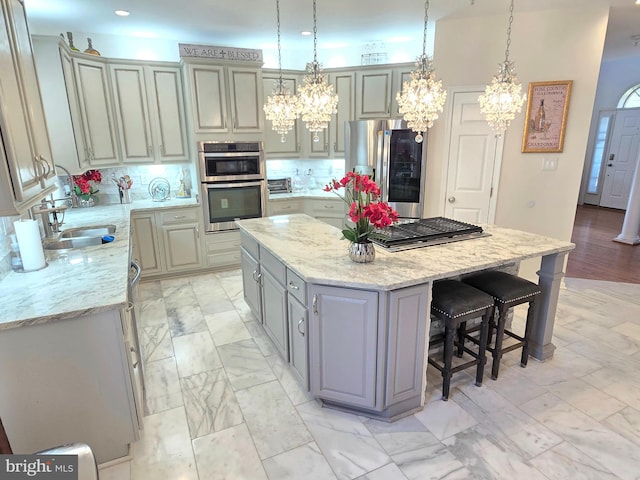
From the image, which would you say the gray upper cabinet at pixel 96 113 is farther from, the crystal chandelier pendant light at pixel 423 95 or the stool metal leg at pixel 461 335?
the stool metal leg at pixel 461 335

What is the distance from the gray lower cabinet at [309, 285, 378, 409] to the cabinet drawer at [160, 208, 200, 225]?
275cm

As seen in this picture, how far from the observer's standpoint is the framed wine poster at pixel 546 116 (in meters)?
3.73

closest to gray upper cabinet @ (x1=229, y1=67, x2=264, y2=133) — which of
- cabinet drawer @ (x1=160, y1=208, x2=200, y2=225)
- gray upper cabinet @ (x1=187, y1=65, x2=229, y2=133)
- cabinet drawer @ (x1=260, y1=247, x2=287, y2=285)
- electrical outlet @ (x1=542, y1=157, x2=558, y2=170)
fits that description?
gray upper cabinet @ (x1=187, y1=65, x2=229, y2=133)

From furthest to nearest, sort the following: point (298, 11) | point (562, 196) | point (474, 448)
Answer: point (562, 196)
point (298, 11)
point (474, 448)

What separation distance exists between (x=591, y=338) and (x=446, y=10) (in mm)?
3189

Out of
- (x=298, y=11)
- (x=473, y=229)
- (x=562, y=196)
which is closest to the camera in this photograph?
(x=473, y=229)

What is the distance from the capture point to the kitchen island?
6.63ft

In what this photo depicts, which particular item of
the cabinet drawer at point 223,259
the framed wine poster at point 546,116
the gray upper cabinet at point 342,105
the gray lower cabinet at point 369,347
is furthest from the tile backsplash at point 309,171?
the gray lower cabinet at point 369,347

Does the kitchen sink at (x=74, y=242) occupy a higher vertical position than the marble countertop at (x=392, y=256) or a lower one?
lower

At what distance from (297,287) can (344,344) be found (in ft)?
1.41

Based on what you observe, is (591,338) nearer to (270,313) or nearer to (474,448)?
(474,448)

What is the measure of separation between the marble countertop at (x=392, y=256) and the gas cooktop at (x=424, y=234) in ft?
0.17

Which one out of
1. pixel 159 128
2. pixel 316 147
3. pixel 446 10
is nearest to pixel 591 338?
pixel 446 10

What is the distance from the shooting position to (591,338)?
10.2 feet
